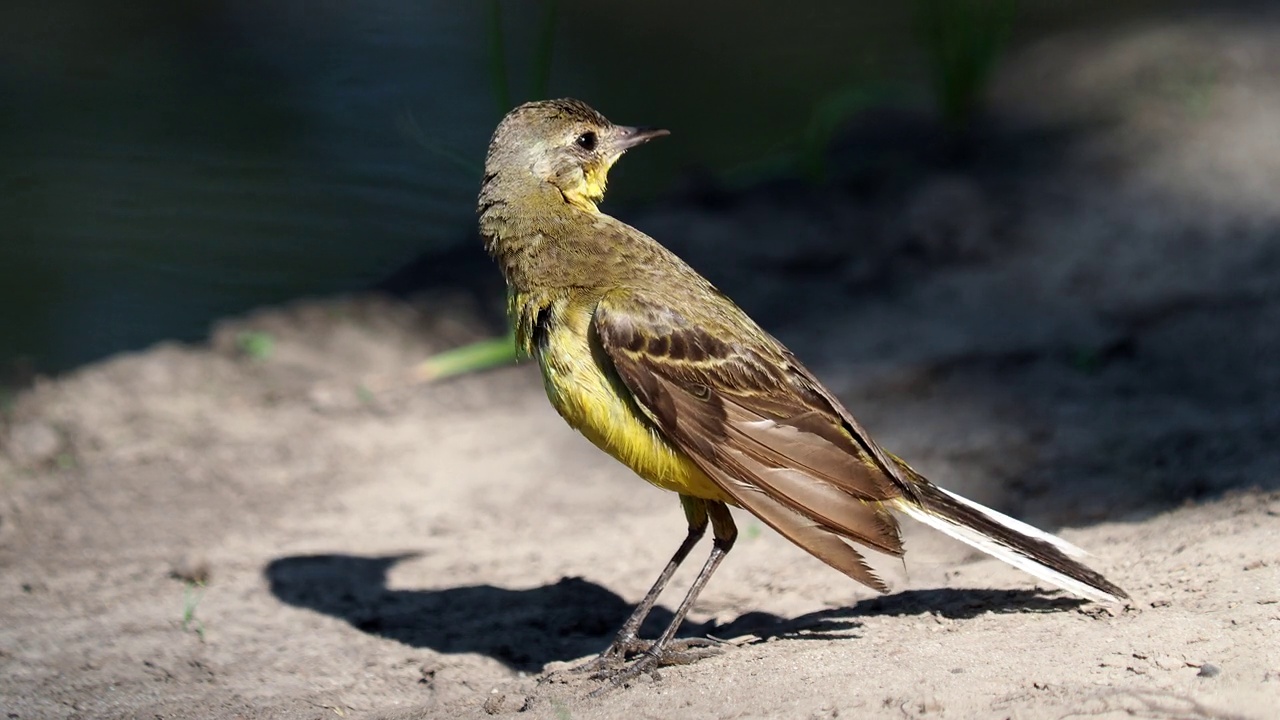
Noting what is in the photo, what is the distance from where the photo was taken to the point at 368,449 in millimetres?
7242

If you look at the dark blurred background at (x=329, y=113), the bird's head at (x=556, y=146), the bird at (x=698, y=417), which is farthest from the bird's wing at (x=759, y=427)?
the dark blurred background at (x=329, y=113)

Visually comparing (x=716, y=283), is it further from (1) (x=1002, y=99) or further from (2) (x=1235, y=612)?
(2) (x=1235, y=612)

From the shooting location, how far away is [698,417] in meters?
4.54

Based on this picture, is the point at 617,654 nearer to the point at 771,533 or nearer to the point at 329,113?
the point at 771,533

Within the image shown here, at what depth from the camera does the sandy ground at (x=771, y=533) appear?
4301 mm

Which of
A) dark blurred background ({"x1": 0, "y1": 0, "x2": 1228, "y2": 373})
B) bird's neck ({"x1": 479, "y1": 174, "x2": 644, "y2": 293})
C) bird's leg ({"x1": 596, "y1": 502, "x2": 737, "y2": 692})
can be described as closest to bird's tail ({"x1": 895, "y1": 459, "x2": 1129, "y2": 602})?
bird's leg ({"x1": 596, "y1": 502, "x2": 737, "y2": 692})

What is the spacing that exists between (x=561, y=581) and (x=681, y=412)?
152 cm

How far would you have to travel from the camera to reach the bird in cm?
441

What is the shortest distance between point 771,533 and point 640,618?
148 cm

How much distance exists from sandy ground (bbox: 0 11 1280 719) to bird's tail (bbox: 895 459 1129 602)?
153mm

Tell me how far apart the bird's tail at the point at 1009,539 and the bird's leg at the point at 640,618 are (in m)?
0.74

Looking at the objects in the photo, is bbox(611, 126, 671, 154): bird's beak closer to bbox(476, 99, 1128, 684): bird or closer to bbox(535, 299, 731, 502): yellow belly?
bbox(476, 99, 1128, 684): bird

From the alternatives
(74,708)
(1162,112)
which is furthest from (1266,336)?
(74,708)

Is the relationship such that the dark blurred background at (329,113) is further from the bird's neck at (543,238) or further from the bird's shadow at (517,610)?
the bird's shadow at (517,610)
